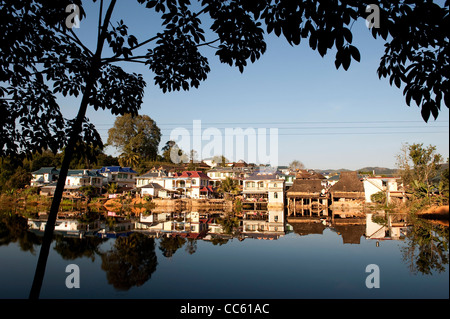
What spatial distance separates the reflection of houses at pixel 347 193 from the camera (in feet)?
131

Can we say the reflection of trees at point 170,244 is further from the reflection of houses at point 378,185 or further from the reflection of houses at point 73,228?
the reflection of houses at point 378,185

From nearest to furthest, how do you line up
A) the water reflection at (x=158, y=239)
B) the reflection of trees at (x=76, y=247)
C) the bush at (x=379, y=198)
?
the water reflection at (x=158, y=239) → the reflection of trees at (x=76, y=247) → the bush at (x=379, y=198)

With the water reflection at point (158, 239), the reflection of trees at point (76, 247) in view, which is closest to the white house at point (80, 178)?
the water reflection at point (158, 239)

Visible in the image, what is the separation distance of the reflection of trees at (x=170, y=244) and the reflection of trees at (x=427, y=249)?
1075 centimetres

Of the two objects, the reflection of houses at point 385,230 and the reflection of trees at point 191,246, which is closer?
the reflection of trees at point 191,246

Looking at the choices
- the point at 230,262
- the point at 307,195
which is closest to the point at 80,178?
the point at 307,195

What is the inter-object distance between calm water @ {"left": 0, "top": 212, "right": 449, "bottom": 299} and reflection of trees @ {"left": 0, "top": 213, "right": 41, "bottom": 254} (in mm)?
55

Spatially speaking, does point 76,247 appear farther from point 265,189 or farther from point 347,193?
point 347,193

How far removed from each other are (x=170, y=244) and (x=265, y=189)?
90.0ft

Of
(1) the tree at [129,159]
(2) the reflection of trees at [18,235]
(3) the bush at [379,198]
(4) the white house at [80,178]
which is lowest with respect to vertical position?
(2) the reflection of trees at [18,235]

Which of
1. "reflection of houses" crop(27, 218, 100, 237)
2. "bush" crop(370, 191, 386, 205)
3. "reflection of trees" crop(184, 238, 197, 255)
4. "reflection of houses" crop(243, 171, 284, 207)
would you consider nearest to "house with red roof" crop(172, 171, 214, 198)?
"reflection of houses" crop(243, 171, 284, 207)

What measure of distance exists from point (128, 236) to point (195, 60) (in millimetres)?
17282

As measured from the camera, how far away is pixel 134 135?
5819 cm

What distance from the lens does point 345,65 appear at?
273 cm
